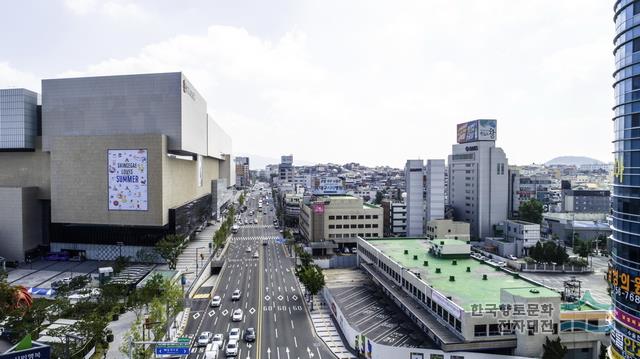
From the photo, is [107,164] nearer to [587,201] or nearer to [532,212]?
[532,212]

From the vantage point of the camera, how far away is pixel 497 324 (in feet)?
115

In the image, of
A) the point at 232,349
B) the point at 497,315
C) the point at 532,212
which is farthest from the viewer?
the point at 532,212

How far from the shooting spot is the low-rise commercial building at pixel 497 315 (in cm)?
3450

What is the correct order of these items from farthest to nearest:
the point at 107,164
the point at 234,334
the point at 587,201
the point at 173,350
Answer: the point at 587,201 → the point at 107,164 → the point at 234,334 → the point at 173,350

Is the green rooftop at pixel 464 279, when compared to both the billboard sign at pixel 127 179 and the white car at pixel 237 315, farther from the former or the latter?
the billboard sign at pixel 127 179

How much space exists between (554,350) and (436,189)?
6894 cm

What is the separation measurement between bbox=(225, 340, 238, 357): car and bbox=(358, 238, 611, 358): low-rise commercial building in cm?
1853

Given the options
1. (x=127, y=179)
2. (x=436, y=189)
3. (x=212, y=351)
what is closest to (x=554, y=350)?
(x=212, y=351)

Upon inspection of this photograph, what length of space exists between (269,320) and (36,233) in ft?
199

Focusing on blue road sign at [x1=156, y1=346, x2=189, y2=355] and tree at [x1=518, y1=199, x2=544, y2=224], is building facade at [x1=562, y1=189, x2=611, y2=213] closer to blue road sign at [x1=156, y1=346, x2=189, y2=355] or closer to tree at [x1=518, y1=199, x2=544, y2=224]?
tree at [x1=518, y1=199, x2=544, y2=224]

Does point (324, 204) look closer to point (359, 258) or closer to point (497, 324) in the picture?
point (359, 258)

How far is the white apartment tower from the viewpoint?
328 ft

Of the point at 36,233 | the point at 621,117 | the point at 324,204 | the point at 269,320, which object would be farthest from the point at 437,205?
the point at 36,233

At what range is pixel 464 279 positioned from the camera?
151 feet
